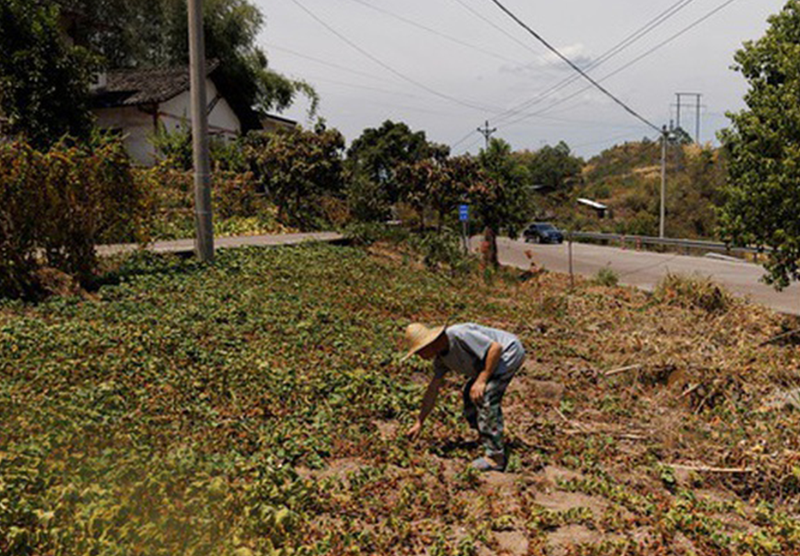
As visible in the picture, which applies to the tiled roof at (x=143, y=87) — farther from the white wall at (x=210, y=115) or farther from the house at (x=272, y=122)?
the house at (x=272, y=122)

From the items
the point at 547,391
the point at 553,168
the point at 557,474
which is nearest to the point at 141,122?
the point at 547,391

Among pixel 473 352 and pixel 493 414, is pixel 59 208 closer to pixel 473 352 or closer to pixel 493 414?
pixel 473 352

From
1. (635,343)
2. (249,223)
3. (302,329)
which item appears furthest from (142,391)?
(249,223)

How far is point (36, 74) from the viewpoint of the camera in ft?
73.5

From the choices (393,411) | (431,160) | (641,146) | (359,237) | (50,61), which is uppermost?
(641,146)

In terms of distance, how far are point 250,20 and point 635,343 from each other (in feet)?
122

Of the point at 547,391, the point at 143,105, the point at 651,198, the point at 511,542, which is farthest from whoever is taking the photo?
the point at 651,198

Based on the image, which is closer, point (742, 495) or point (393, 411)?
point (742, 495)

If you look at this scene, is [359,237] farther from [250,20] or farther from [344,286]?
[250,20]

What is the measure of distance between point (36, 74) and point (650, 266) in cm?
2567

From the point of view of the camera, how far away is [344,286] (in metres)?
14.5

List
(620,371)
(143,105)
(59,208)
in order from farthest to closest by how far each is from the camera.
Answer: (143,105) < (59,208) < (620,371)

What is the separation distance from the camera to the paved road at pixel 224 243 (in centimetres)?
1437

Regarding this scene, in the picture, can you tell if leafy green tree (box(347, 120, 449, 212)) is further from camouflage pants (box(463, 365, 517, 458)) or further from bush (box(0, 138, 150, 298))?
camouflage pants (box(463, 365, 517, 458))
